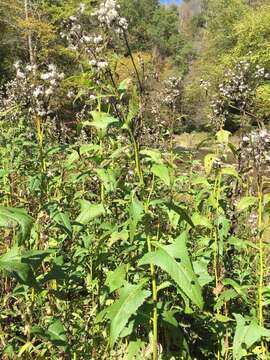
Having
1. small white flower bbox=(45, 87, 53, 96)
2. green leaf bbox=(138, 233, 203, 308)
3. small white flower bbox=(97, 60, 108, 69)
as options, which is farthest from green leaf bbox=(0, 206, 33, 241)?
small white flower bbox=(45, 87, 53, 96)

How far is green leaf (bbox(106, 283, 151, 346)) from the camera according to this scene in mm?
1768

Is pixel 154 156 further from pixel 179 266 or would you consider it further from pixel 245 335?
pixel 245 335

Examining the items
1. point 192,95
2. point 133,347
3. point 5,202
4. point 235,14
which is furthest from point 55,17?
point 133,347

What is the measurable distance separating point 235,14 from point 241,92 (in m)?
46.6

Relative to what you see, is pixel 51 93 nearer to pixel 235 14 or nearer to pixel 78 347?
pixel 78 347

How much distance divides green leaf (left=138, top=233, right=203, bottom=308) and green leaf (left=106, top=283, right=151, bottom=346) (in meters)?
0.19

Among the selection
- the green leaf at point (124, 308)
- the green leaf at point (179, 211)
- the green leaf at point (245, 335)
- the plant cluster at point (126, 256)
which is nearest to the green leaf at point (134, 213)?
the plant cluster at point (126, 256)

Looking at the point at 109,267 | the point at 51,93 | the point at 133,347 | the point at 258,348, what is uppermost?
the point at 51,93

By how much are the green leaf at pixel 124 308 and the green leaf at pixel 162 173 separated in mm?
457

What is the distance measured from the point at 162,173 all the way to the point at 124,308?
560mm

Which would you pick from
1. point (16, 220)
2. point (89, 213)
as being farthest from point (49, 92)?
point (16, 220)

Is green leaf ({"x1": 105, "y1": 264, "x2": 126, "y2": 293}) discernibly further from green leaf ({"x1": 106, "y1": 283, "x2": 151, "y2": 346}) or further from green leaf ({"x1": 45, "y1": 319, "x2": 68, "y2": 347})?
green leaf ({"x1": 45, "y1": 319, "x2": 68, "y2": 347})

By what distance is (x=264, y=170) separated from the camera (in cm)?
274

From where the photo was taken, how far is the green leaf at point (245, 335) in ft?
7.39
